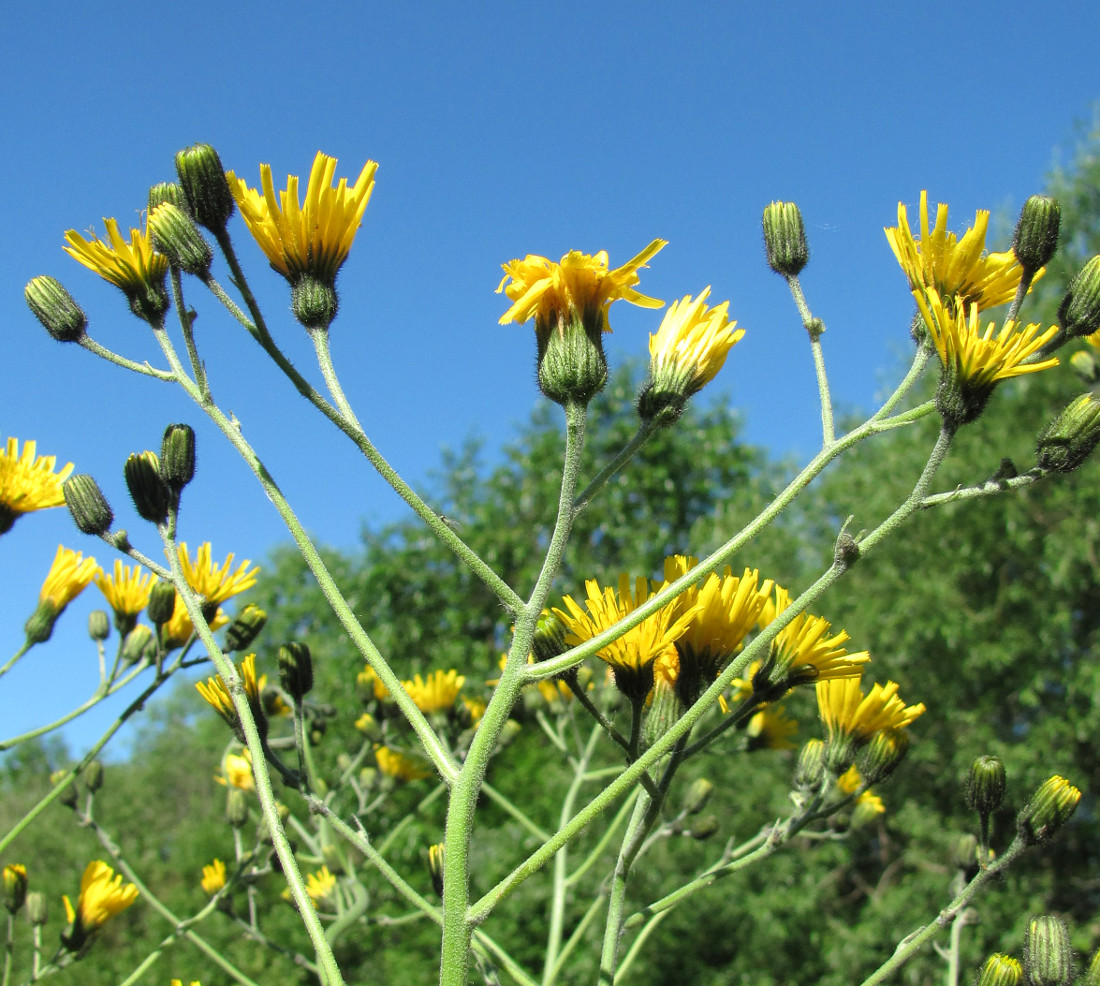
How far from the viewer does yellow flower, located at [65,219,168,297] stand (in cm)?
173

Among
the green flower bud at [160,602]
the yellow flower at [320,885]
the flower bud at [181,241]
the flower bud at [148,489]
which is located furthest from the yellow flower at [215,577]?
the yellow flower at [320,885]

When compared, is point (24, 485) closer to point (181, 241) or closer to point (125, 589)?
point (125, 589)

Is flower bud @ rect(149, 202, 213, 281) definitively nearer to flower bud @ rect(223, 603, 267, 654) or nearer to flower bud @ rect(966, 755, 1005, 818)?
flower bud @ rect(223, 603, 267, 654)

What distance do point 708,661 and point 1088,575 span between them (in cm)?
1159

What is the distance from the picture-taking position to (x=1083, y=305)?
1565mm

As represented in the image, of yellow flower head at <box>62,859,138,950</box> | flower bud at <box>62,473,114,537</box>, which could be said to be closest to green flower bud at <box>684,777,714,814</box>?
yellow flower head at <box>62,859,138,950</box>

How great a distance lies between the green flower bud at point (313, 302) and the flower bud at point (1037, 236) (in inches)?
46.4

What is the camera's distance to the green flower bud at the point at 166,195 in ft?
5.36

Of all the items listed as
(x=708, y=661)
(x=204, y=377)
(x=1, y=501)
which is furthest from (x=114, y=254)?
(x=708, y=661)

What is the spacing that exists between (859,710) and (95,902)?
92.5 inches

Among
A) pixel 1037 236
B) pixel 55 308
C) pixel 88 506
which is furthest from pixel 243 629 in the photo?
pixel 1037 236

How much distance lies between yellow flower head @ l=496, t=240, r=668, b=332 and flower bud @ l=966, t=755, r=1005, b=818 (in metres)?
1.38

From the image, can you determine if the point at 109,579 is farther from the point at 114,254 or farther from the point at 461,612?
the point at 461,612

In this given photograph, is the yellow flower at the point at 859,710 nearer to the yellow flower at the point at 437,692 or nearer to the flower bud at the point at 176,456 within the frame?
the flower bud at the point at 176,456
